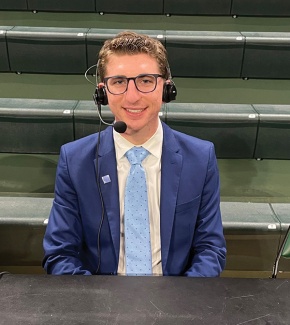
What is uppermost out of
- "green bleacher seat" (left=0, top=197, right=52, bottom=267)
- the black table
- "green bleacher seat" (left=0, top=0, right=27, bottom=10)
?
"green bleacher seat" (left=0, top=0, right=27, bottom=10)

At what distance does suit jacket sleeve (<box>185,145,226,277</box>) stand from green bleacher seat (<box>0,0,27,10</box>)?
113 cm

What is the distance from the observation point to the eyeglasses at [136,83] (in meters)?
0.46

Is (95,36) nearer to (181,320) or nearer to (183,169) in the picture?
(183,169)

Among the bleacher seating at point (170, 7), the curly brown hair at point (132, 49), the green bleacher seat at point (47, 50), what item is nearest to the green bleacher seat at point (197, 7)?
the bleacher seating at point (170, 7)

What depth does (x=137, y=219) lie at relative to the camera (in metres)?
0.52

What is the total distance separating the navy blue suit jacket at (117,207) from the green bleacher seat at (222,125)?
389mm

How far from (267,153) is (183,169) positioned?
0.51 m

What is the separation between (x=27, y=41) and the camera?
112cm

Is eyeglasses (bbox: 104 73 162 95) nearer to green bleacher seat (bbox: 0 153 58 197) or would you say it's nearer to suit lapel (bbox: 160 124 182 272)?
suit lapel (bbox: 160 124 182 272)

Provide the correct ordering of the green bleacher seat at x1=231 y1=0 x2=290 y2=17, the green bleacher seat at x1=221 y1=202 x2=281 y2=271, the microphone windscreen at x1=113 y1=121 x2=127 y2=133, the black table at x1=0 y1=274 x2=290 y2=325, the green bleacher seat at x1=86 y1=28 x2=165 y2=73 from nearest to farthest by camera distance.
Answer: the black table at x1=0 y1=274 x2=290 y2=325 → the microphone windscreen at x1=113 y1=121 x2=127 y2=133 → the green bleacher seat at x1=221 y1=202 x2=281 y2=271 → the green bleacher seat at x1=86 y1=28 x2=165 y2=73 → the green bleacher seat at x1=231 y1=0 x2=290 y2=17

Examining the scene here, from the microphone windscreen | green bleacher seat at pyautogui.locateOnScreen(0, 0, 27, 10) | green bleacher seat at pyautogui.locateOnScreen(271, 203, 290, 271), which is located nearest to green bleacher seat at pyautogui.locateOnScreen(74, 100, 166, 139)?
green bleacher seat at pyautogui.locateOnScreen(271, 203, 290, 271)

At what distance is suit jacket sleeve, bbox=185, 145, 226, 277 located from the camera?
0.52 m

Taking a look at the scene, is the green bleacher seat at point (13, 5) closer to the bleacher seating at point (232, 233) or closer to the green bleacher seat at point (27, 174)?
the green bleacher seat at point (27, 174)

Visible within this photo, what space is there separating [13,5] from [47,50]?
41cm
